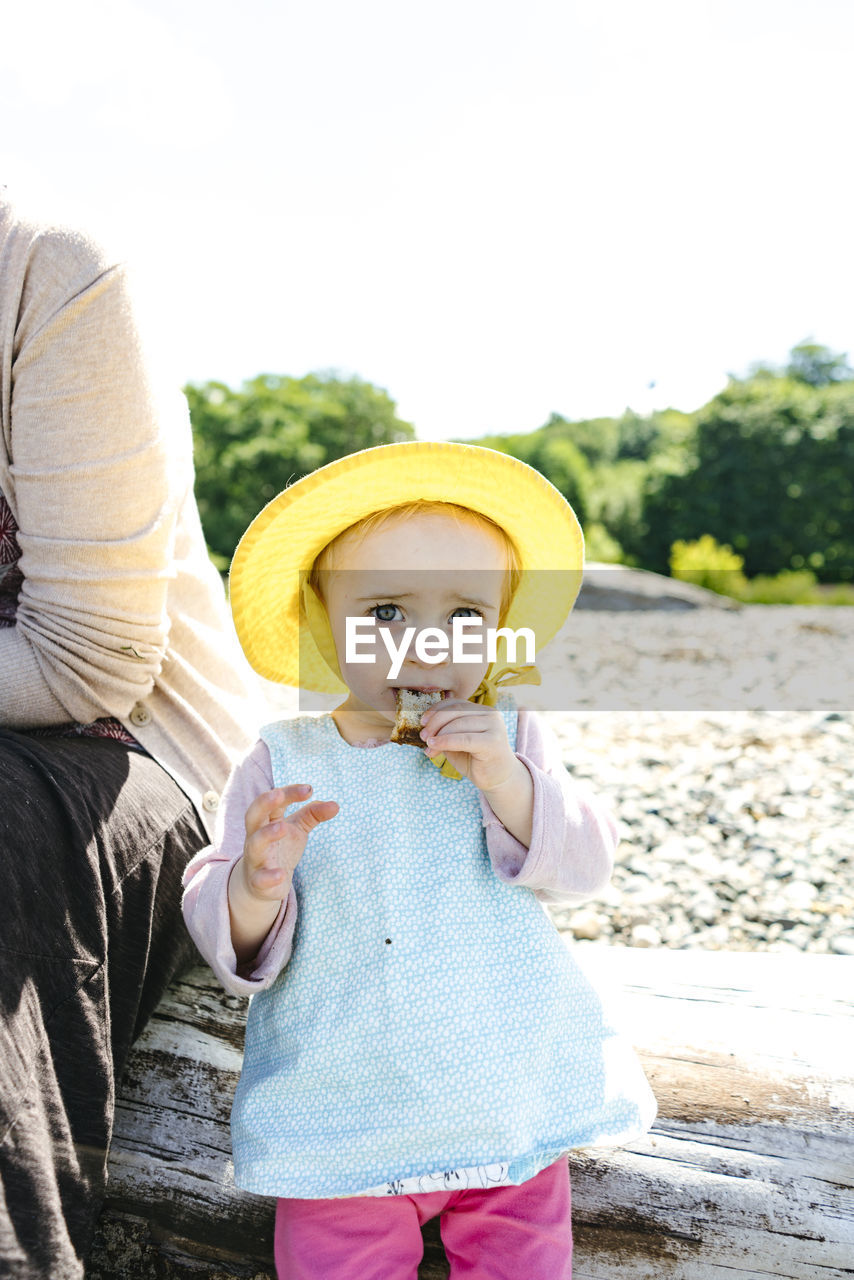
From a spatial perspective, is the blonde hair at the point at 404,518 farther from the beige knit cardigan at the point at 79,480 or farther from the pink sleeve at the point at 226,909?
the pink sleeve at the point at 226,909

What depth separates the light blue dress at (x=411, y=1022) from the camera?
5.54 ft

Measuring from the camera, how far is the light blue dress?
169cm

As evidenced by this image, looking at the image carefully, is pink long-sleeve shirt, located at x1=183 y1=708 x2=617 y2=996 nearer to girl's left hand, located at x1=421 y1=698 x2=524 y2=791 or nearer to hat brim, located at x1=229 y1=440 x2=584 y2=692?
girl's left hand, located at x1=421 y1=698 x2=524 y2=791

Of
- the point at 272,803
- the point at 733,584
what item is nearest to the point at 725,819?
the point at 272,803

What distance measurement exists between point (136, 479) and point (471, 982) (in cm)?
121

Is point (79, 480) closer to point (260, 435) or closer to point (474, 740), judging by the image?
point (474, 740)

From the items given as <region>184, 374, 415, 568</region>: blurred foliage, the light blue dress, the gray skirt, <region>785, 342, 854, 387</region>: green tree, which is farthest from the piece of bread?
<region>785, 342, 854, 387</region>: green tree

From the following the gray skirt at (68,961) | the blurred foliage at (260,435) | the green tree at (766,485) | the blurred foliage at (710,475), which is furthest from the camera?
the green tree at (766,485)

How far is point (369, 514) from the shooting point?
200 cm

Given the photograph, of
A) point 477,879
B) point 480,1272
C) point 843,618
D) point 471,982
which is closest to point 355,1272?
point 480,1272

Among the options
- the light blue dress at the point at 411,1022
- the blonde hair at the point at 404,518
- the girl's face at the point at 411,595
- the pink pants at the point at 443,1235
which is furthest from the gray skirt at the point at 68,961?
the blonde hair at the point at 404,518

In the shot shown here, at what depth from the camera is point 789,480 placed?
93.6ft

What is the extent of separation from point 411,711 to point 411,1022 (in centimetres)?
56

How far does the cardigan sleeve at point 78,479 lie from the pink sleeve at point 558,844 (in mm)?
889
